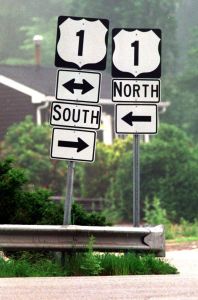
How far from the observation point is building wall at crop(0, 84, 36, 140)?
186 feet

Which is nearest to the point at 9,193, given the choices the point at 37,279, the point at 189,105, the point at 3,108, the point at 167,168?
the point at 37,279

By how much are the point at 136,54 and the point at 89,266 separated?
3471 millimetres

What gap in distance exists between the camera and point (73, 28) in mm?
14758

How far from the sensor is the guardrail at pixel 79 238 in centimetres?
1402

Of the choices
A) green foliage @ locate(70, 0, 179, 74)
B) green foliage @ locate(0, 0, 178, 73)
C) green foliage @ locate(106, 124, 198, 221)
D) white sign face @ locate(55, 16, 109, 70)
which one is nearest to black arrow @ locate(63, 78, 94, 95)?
white sign face @ locate(55, 16, 109, 70)

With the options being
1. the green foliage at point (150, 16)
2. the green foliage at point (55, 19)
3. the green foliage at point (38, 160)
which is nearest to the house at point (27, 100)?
the green foliage at point (38, 160)

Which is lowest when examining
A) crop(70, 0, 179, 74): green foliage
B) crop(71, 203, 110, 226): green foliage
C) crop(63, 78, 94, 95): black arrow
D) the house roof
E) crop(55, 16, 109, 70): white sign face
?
crop(71, 203, 110, 226): green foliage

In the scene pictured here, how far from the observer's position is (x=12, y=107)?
57.6m

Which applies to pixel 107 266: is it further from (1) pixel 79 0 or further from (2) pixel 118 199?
(1) pixel 79 0

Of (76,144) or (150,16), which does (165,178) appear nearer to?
(76,144)

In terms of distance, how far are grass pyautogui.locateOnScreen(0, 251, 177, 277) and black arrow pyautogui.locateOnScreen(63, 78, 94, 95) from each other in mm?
2118

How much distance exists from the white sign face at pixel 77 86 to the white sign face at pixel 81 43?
0.11 metres

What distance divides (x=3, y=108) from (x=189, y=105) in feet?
59.6

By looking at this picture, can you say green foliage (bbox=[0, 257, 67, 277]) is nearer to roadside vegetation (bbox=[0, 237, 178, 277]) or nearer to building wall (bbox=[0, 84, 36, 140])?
roadside vegetation (bbox=[0, 237, 178, 277])
